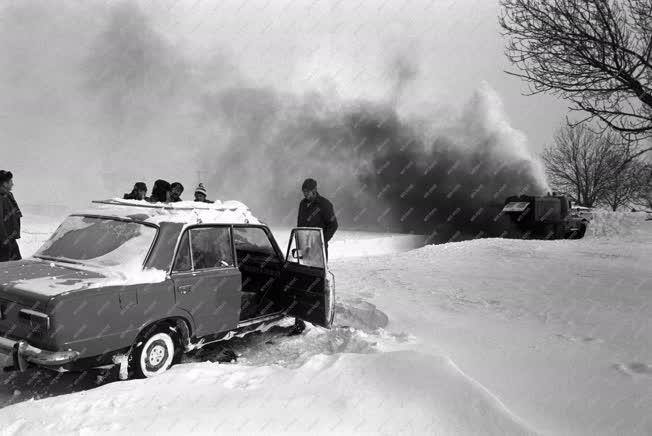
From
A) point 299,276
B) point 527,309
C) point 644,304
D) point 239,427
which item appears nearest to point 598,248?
point 644,304

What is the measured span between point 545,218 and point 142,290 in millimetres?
19271

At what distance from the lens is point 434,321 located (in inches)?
219

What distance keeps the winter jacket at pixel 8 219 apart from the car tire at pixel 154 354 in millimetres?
4034

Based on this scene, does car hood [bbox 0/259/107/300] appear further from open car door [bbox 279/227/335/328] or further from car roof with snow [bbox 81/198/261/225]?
open car door [bbox 279/227/335/328]

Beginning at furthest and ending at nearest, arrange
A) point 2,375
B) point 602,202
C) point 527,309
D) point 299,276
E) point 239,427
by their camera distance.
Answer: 1. point 602,202
2. point 527,309
3. point 299,276
4. point 2,375
5. point 239,427

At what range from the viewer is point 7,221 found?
6367 mm

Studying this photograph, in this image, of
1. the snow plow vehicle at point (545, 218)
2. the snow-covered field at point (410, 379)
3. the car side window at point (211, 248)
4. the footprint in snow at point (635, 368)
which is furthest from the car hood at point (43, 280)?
the snow plow vehicle at point (545, 218)

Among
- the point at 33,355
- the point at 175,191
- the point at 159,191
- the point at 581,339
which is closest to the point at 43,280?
the point at 33,355

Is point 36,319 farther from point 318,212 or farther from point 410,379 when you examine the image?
point 318,212

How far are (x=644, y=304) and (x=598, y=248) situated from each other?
8.41 m

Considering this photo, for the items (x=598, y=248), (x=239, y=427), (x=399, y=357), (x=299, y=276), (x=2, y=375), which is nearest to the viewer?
(x=239, y=427)

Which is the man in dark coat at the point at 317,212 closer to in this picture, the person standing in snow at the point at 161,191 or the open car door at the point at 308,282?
the open car door at the point at 308,282

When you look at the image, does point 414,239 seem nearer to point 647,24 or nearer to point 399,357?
point 647,24

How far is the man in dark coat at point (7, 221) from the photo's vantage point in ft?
20.8
